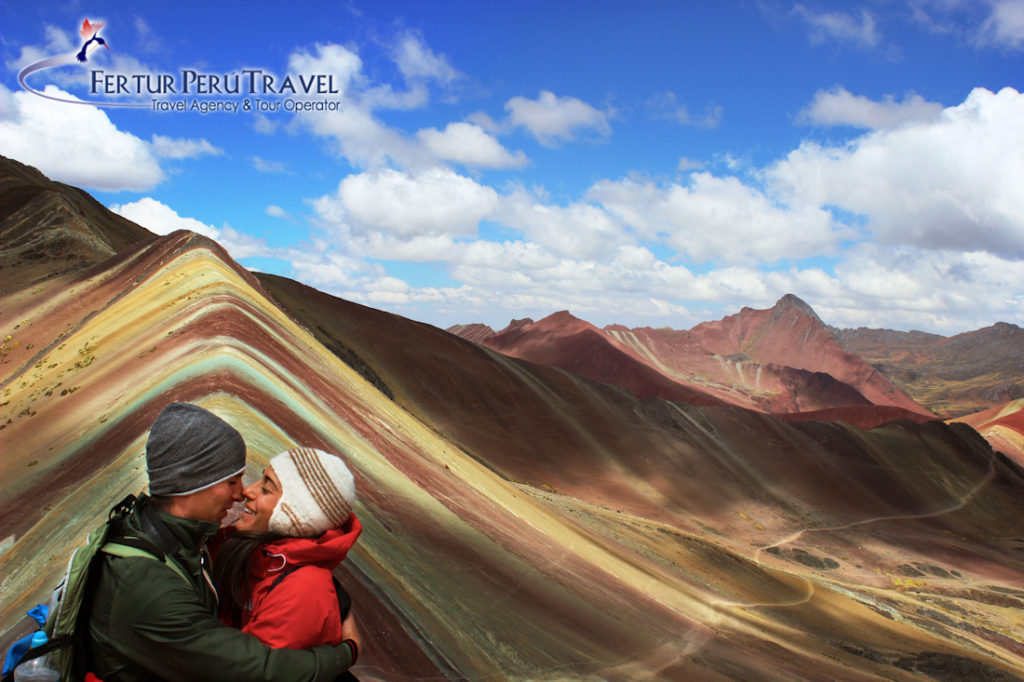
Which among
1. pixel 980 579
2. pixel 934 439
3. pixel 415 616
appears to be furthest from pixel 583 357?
pixel 415 616

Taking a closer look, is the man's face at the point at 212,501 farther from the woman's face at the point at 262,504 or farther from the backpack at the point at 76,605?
the backpack at the point at 76,605

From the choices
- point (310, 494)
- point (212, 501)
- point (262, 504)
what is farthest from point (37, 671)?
point (310, 494)

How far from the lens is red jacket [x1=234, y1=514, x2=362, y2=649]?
7.36ft

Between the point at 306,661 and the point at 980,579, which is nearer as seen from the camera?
the point at 306,661

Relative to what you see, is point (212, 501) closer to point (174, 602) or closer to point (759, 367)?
point (174, 602)

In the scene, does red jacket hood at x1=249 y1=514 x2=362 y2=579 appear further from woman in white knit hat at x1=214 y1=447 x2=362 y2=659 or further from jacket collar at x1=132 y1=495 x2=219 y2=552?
jacket collar at x1=132 y1=495 x2=219 y2=552

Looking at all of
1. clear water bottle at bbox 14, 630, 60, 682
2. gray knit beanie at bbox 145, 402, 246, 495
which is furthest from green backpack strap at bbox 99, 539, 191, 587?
clear water bottle at bbox 14, 630, 60, 682

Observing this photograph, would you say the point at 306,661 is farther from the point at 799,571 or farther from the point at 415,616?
the point at 799,571

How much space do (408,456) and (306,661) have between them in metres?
11.9

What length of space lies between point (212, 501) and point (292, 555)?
413 millimetres

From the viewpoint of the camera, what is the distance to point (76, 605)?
215 centimetres

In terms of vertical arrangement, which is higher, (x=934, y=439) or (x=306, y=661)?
(x=306, y=661)

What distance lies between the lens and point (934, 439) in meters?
65.4

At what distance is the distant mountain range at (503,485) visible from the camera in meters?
7.52
